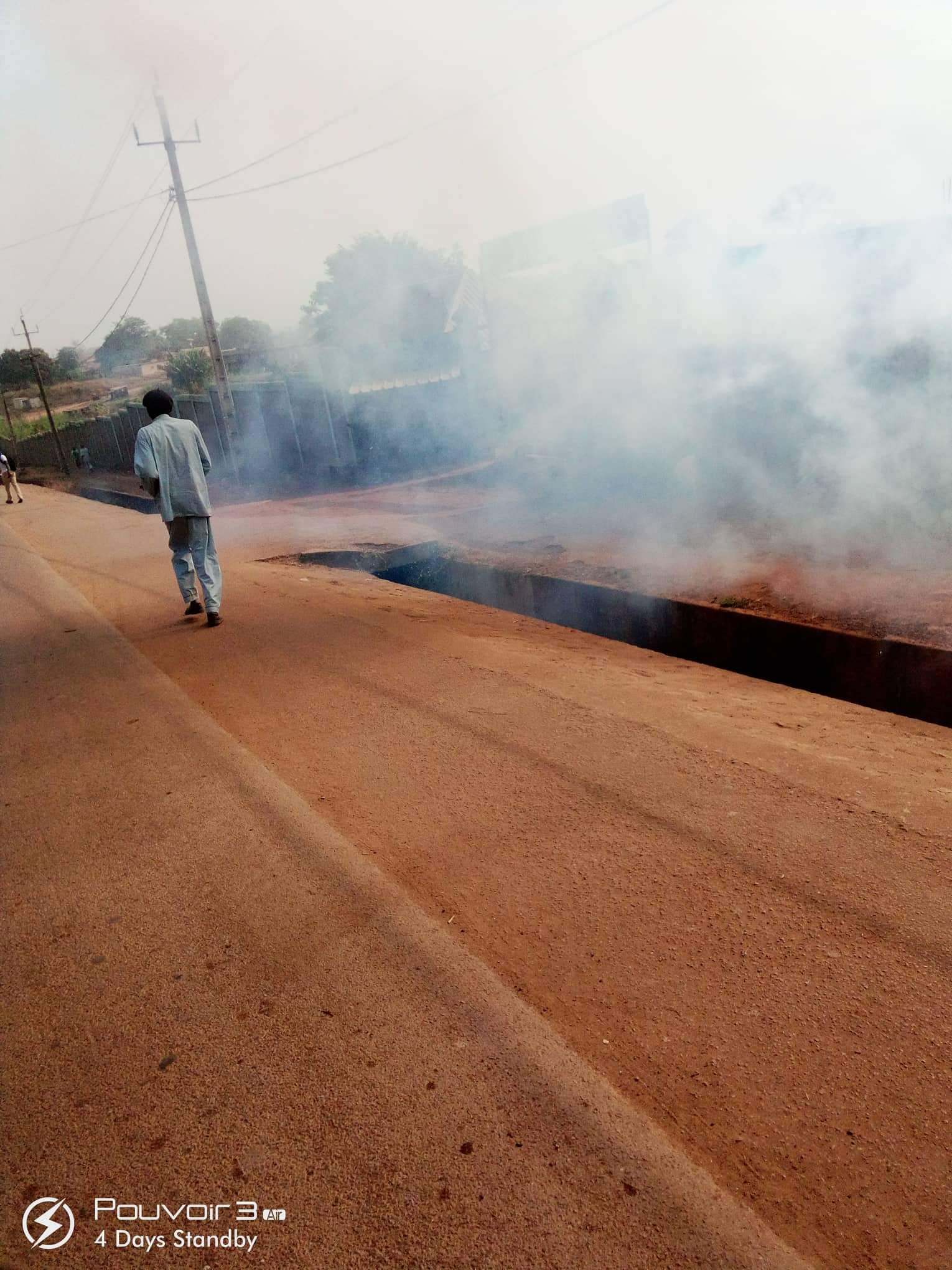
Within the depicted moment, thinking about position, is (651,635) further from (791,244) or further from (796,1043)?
(791,244)

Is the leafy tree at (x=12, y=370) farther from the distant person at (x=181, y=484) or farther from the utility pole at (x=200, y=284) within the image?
the distant person at (x=181, y=484)

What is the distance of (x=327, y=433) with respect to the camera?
17.9m

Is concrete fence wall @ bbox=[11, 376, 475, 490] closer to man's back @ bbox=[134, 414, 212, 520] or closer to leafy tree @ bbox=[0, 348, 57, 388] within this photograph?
man's back @ bbox=[134, 414, 212, 520]

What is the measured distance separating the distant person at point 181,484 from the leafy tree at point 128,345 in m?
56.2

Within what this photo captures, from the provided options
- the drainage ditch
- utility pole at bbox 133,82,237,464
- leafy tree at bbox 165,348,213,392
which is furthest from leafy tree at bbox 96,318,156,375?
the drainage ditch

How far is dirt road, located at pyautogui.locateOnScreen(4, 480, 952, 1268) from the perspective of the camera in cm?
151

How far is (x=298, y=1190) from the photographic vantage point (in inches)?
54.5

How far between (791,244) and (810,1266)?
38.6ft

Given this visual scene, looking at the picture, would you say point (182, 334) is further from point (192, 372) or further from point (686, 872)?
point (686, 872)

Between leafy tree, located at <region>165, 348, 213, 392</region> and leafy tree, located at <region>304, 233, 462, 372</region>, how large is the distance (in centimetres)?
445

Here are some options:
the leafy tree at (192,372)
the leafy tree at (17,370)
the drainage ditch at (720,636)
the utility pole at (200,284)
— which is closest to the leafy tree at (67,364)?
the leafy tree at (17,370)

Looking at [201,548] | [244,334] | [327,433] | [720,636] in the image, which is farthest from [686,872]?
[244,334]

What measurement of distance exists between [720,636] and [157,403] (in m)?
4.27

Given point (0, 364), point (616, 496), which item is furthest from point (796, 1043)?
point (0, 364)
